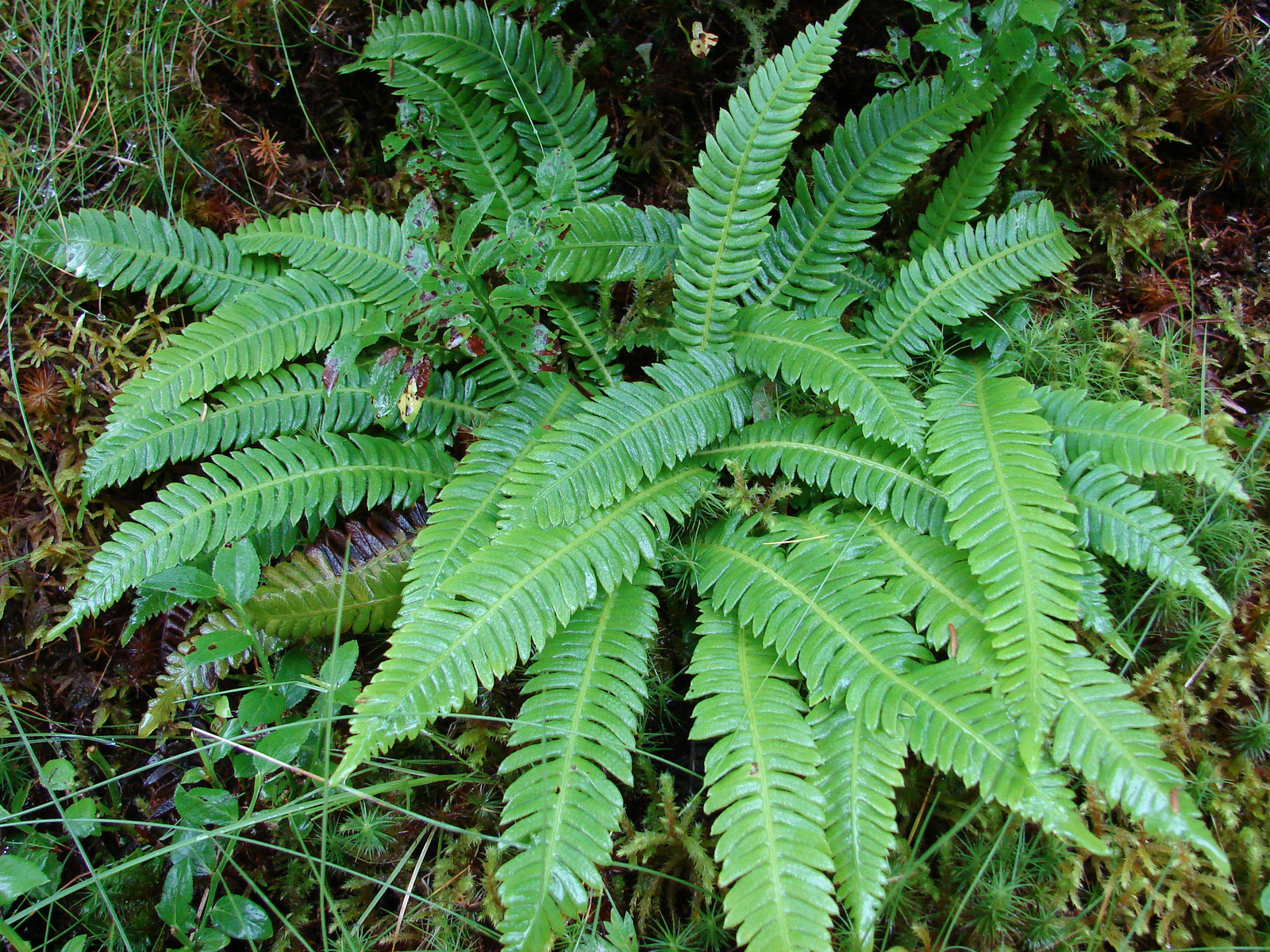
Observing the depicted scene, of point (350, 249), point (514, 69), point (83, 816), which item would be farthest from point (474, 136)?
point (83, 816)

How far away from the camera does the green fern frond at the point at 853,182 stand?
104 inches

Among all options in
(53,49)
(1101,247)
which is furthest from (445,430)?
(1101,247)

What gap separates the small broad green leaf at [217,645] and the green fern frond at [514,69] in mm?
2010

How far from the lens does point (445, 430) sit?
117 inches

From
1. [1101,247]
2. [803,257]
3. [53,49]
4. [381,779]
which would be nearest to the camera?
[381,779]

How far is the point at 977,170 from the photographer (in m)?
2.74

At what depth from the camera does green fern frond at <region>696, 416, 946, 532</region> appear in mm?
2449

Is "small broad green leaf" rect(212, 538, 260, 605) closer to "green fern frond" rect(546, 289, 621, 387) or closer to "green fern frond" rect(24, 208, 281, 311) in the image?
"green fern frond" rect(24, 208, 281, 311)

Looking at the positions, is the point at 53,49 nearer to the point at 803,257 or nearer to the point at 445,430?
the point at 445,430

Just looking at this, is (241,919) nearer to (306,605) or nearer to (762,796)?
(306,605)

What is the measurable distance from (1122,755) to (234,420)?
2986mm

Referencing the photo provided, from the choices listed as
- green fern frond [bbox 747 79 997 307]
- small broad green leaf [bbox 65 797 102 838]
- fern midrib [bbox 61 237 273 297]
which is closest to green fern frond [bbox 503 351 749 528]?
green fern frond [bbox 747 79 997 307]

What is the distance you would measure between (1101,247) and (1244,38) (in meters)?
0.90

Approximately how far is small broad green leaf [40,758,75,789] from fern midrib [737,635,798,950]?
228 cm
